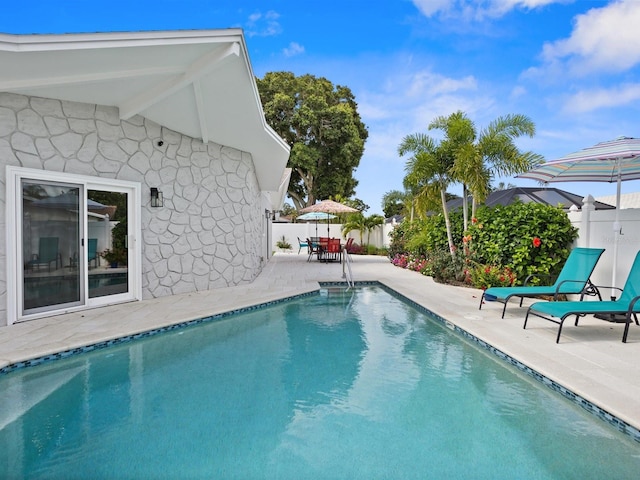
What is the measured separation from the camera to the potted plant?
7001 mm

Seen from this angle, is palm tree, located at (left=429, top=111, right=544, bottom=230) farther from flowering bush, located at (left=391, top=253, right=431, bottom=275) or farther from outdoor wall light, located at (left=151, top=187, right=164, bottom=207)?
outdoor wall light, located at (left=151, top=187, right=164, bottom=207)

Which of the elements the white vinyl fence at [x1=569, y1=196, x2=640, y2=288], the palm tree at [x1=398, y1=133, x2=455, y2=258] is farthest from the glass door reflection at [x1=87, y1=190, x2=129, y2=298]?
the white vinyl fence at [x1=569, y1=196, x2=640, y2=288]

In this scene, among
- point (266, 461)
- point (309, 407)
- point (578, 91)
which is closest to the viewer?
point (266, 461)

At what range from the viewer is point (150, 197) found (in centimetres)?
775

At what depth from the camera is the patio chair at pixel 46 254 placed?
5922 millimetres

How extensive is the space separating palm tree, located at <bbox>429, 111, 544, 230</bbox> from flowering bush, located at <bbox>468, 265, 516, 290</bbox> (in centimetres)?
154

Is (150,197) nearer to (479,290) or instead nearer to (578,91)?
(479,290)

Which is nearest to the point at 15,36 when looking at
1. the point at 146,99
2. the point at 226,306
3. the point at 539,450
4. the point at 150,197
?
the point at 146,99

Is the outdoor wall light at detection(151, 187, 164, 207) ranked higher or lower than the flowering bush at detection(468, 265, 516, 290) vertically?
higher

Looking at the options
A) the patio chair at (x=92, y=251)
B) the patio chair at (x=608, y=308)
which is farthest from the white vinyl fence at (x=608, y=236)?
the patio chair at (x=92, y=251)

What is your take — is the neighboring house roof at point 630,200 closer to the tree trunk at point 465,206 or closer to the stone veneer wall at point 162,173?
the tree trunk at point 465,206

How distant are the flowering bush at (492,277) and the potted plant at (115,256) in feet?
24.6

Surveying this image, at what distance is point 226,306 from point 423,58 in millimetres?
11303

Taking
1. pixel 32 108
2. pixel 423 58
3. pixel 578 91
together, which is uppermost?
pixel 423 58
